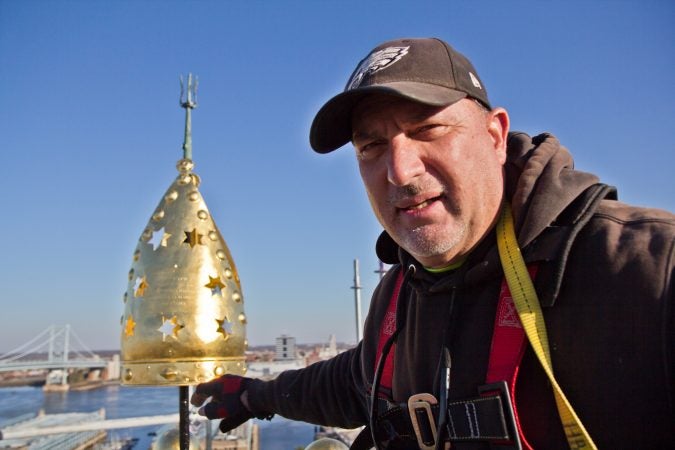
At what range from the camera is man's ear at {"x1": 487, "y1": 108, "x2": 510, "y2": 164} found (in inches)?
74.4

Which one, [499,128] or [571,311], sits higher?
[499,128]

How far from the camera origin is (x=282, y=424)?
50031 millimetres

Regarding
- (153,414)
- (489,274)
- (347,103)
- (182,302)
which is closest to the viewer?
(489,274)

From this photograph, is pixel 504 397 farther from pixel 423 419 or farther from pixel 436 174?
pixel 436 174

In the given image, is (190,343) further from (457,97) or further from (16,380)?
(16,380)

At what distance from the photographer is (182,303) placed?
251cm

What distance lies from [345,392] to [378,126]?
5.16 feet

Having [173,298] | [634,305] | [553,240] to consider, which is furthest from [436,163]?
[173,298]

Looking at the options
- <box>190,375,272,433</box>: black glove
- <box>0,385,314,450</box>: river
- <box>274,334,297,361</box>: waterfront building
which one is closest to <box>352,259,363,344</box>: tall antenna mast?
<box>0,385,314,450</box>: river

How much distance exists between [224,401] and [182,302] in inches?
26.6

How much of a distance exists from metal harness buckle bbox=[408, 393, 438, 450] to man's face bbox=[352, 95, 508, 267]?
1.58ft

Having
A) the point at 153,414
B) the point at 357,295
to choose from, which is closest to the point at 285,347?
the point at 153,414

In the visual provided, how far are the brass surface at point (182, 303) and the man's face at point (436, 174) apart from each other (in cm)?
118

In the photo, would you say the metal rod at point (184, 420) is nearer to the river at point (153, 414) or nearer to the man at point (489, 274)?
the man at point (489, 274)
